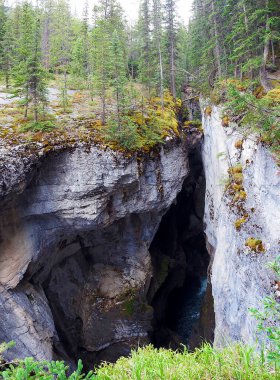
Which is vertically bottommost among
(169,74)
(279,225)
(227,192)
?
(279,225)

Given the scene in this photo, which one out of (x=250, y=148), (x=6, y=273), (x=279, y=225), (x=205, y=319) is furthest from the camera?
(x=205, y=319)

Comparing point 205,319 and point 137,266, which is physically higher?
point 137,266

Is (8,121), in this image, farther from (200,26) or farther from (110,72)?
(200,26)

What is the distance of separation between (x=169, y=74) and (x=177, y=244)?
17790mm

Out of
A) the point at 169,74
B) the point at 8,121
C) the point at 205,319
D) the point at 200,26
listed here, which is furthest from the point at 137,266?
the point at 200,26

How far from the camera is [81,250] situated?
24031 millimetres

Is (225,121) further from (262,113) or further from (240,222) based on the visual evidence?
(262,113)

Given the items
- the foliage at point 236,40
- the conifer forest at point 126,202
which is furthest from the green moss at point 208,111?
the foliage at point 236,40

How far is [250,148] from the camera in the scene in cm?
1564

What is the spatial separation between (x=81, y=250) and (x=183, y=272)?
1175 centimetres

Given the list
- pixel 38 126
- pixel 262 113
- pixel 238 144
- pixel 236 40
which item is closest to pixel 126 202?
pixel 38 126

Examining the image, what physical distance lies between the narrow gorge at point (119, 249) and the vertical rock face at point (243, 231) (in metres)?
0.06

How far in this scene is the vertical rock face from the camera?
12.6m

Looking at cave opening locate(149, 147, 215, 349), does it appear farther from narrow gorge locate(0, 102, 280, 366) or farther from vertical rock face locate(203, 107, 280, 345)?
vertical rock face locate(203, 107, 280, 345)
